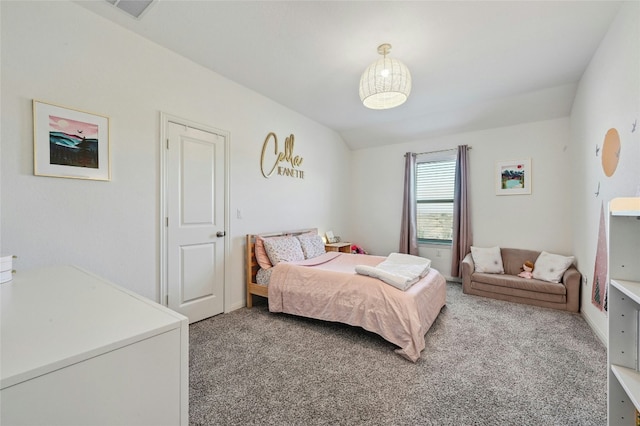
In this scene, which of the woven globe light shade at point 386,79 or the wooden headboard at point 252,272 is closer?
the woven globe light shade at point 386,79

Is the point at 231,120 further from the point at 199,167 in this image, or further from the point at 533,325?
the point at 533,325

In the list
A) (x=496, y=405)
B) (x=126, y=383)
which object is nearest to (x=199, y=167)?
(x=126, y=383)

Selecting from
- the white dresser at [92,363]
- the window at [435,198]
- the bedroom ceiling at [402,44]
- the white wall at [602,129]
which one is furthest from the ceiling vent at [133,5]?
the window at [435,198]

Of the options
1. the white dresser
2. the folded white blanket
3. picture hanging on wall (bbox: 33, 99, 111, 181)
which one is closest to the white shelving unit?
the folded white blanket

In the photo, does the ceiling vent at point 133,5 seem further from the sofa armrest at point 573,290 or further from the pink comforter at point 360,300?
the sofa armrest at point 573,290

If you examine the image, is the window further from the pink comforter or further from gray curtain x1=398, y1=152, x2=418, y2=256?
the pink comforter

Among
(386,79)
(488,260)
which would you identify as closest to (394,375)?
(386,79)

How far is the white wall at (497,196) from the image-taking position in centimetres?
377

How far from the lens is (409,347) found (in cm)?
215

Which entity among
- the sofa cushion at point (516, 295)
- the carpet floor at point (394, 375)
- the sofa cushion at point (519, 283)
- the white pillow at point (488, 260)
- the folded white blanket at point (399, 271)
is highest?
the folded white blanket at point (399, 271)

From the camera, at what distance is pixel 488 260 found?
3.97 m

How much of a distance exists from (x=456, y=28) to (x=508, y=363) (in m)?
2.73

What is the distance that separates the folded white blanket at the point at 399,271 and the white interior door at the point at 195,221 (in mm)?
1644

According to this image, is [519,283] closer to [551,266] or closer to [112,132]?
[551,266]
